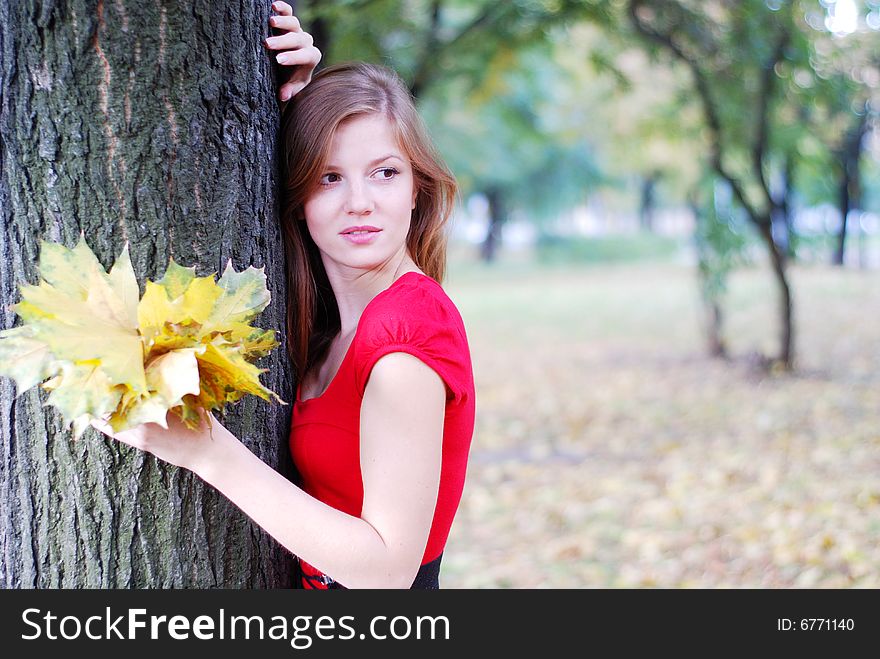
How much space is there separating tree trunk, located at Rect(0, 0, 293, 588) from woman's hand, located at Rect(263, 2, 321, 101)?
80 mm

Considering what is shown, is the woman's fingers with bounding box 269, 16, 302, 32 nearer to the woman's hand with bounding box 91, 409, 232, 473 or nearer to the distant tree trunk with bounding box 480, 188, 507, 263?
the woman's hand with bounding box 91, 409, 232, 473

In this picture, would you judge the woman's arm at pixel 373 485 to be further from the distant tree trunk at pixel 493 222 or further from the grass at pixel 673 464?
the distant tree trunk at pixel 493 222

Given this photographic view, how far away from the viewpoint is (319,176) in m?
1.83

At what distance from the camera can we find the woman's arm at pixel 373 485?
4.98 ft

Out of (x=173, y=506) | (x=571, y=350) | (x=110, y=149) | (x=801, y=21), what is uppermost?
(x=801, y=21)

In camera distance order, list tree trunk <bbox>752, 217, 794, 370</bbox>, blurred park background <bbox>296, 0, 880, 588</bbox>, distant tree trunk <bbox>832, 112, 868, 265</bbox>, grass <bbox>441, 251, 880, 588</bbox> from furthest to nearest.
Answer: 1. distant tree trunk <bbox>832, 112, 868, 265</bbox>
2. tree trunk <bbox>752, 217, 794, 370</bbox>
3. blurred park background <bbox>296, 0, 880, 588</bbox>
4. grass <bbox>441, 251, 880, 588</bbox>

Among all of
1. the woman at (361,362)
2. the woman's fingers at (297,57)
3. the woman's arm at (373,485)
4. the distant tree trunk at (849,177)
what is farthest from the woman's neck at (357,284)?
the distant tree trunk at (849,177)

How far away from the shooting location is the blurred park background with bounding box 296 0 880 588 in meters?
5.02

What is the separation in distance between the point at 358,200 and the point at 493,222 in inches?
1306
